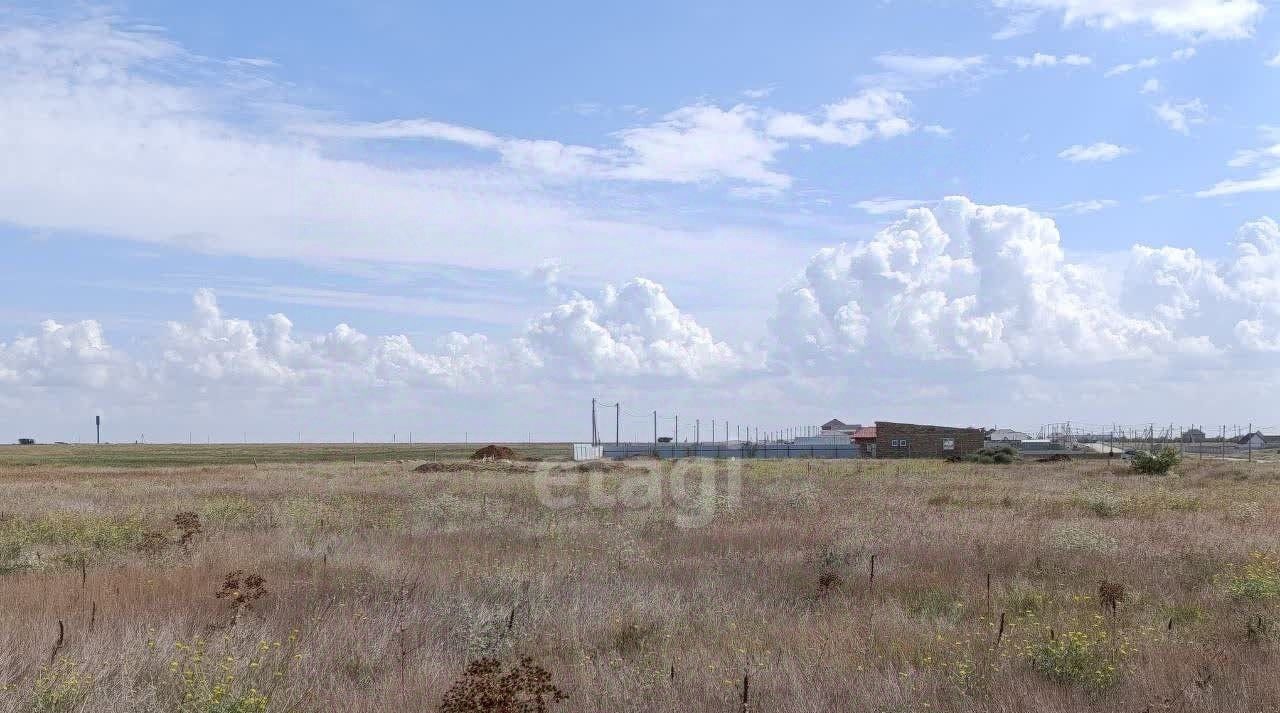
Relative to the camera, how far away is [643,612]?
977 centimetres

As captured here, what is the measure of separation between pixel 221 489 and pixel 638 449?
267ft

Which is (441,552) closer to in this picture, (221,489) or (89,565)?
(89,565)

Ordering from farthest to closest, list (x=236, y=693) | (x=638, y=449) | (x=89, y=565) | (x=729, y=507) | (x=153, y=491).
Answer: (x=638, y=449) → (x=153, y=491) → (x=729, y=507) → (x=89, y=565) → (x=236, y=693)

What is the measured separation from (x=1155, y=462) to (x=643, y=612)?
40840 mm

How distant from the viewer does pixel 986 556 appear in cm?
Result: 1416

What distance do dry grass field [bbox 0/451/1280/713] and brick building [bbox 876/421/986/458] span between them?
210 ft

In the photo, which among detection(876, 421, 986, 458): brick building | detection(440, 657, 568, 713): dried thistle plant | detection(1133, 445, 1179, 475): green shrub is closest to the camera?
detection(440, 657, 568, 713): dried thistle plant

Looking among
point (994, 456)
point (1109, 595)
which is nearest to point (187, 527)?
point (1109, 595)

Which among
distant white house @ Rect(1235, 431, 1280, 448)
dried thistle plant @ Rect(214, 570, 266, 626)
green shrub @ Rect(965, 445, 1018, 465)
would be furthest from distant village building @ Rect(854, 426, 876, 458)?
dried thistle plant @ Rect(214, 570, 266, 626)

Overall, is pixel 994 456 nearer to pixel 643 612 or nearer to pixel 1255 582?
pixel 1255 582

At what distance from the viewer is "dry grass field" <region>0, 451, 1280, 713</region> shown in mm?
6969

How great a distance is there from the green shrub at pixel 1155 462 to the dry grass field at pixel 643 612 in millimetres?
27019

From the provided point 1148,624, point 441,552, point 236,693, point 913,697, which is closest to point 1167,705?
point 913,697

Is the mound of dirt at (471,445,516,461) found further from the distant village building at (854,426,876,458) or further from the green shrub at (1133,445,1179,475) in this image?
the green shrub at (1133,445,1179,475)
